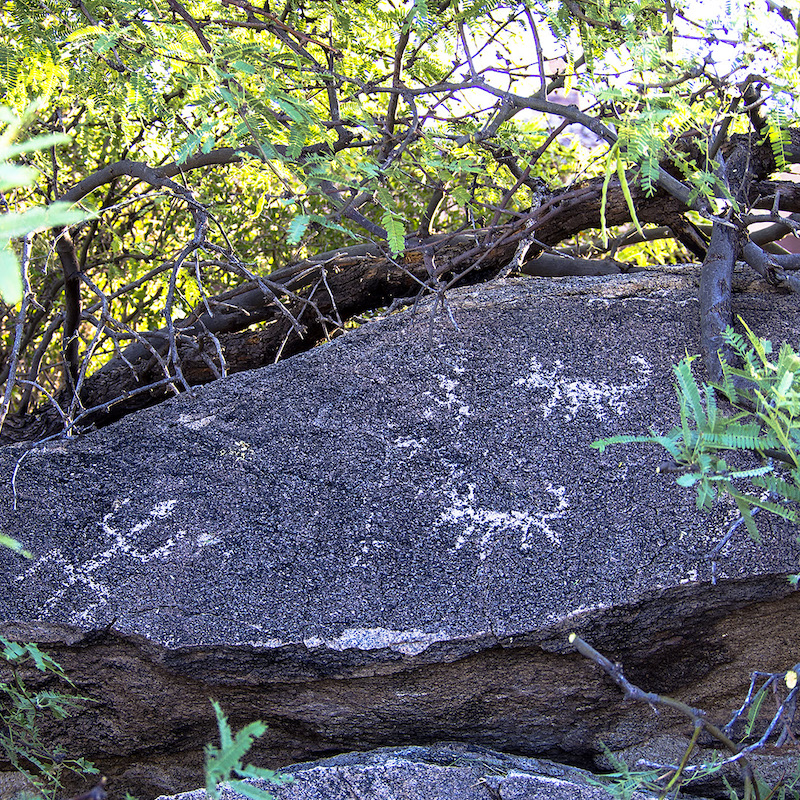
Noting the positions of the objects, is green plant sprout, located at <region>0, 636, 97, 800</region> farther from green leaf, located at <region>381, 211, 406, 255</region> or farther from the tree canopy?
green leaf, located at <region>381, 211, 406, 255</region>

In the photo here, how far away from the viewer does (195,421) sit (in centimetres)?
211

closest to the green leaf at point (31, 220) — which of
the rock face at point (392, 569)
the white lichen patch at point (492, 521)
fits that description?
the rock face at point (392, 569)

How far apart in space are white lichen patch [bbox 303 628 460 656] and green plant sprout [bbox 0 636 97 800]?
1.85ft

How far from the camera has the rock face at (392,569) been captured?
1.68 metres

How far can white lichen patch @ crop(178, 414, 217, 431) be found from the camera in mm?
2090

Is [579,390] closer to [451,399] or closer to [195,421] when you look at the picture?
[451,399]

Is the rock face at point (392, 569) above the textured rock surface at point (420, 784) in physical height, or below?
above

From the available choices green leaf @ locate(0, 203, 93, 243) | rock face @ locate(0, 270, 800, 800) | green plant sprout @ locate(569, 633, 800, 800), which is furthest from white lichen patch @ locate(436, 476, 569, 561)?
green leaf @ locate(0, 203, 93, 243)

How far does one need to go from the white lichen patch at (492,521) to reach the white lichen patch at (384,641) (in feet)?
0.71

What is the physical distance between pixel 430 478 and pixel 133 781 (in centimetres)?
104

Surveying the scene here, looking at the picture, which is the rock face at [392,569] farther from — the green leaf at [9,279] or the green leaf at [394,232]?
the green leaf at [9,279]

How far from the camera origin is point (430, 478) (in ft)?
6.29

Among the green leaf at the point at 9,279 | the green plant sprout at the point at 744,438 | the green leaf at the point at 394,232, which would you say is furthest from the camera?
the green leaf at the point at 394,232

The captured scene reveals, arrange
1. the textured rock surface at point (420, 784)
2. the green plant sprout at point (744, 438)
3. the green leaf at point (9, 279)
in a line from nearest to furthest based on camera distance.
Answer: the green leaf at point (9, 279) → the green plant sprout at point (744, 438) → the textured rock surface at point (420, 784)
